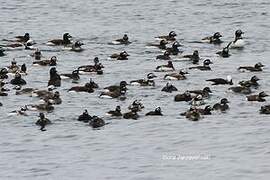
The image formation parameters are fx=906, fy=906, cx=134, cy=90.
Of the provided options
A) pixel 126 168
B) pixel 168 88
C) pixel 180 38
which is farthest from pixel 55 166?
pixel 180 38

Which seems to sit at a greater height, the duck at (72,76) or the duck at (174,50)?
the duck at (174,50)

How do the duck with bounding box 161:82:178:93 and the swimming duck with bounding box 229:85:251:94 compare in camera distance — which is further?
the duck with bounding box 161:82:178:93

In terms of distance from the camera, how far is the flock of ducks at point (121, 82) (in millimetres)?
47812

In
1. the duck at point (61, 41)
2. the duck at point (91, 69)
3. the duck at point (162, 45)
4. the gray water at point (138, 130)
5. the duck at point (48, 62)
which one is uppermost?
the duck at point (61, 41)

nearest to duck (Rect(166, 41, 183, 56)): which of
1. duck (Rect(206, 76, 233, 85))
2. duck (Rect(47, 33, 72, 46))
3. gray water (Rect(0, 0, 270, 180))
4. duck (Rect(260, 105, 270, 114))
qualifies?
gray water (Rect(0, 0, 270, 180))

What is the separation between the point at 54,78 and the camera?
185 feet

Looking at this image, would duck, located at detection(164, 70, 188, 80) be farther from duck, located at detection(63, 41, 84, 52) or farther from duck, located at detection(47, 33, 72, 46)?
duck, located at detection(47, 33, 72, 46)

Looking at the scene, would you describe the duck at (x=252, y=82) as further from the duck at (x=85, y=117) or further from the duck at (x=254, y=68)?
the duck at (x=85, y=117)

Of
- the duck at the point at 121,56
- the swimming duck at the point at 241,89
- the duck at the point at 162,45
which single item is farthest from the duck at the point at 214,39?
the swimming duck at the point at 241,89

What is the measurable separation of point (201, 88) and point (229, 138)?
10948 millimetres

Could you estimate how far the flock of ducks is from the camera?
47.8 meters

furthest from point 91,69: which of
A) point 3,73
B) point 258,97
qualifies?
point 258,97

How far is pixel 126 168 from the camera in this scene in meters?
39.2

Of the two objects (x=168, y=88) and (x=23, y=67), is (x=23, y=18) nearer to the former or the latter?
(x=23, y=67)
